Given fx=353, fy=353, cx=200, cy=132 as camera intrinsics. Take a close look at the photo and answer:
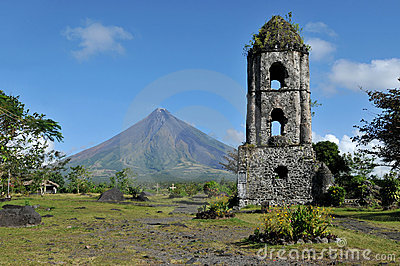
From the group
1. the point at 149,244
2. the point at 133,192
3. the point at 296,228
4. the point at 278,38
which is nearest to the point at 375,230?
the point at 296,228

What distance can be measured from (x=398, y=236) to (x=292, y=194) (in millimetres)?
9325

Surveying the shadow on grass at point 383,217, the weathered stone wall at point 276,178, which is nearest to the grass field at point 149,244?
the shadow on grass at point 383,217

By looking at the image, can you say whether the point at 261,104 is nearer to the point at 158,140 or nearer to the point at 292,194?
the point at 292,194

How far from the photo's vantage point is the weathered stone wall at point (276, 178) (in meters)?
18.4

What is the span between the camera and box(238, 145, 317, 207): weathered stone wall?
60.4ft

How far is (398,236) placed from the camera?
9.13 meters

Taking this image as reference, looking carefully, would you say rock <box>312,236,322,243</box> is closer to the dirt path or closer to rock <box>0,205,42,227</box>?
the dirt path

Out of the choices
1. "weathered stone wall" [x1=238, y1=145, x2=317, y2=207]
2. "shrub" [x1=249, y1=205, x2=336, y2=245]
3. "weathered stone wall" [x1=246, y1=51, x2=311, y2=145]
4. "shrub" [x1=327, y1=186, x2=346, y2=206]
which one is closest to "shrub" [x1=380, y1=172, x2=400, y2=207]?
"shrub" [x1=327, y1=186, x2=346, y2=206]

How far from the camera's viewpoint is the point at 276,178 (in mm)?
18719

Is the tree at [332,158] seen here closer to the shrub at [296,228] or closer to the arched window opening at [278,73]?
the arched window opening at [278,73]

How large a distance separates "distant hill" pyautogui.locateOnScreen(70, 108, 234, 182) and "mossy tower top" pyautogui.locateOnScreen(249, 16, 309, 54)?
121609 mm

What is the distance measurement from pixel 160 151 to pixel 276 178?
505 feet

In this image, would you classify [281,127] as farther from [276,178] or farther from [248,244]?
[248,244]

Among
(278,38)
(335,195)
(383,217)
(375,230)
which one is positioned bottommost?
(383,217)
